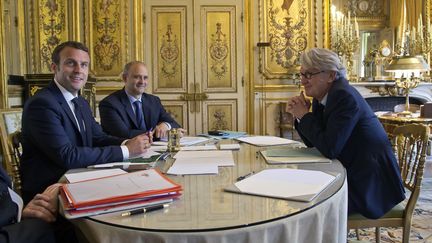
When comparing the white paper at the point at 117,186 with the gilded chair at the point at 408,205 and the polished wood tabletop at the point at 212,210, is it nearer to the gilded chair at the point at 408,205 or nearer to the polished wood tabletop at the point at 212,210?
the polished wood tabletop at the point at 212,210

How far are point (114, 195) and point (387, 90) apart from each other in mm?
5461

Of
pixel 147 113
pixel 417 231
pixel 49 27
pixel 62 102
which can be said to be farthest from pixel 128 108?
pixel 49 27

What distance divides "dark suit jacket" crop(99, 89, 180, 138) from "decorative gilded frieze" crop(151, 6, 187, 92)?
2.59 m

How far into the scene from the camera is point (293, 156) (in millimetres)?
1657

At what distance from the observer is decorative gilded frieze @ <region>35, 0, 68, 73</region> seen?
16.8 feet

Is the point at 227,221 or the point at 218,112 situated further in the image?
the point at 218,112

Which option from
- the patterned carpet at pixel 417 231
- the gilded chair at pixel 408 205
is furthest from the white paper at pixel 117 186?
the patterned carpet at pixel 417 231

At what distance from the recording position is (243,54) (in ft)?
18.1

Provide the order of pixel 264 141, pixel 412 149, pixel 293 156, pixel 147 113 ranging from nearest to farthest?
pixel 293 156 < pixel 412 149 < pixel 264 141 < pixel 147 113

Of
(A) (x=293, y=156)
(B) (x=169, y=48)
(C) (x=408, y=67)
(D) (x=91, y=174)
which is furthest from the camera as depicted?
(B) (x=169, y=48)

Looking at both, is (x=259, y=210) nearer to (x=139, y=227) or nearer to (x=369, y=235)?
(x=139, y=227)

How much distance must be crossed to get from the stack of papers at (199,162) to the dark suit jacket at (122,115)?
871mm

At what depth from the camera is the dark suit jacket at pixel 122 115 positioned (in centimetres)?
259

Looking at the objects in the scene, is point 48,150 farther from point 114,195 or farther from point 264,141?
point 264,141
